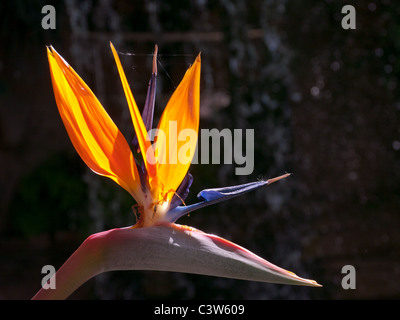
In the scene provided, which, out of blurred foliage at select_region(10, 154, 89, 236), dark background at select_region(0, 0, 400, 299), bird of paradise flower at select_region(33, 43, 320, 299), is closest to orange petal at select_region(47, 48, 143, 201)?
bird of paradise flower at select_region(33, 43, 320, 299)

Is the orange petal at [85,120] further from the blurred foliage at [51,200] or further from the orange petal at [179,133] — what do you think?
the blurred foliage at [51,200]

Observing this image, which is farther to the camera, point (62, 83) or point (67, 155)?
point (67, 155)

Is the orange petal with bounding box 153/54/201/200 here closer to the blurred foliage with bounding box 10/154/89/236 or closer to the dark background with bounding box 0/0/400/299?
the dark background with bounding box 0/0/400/299
